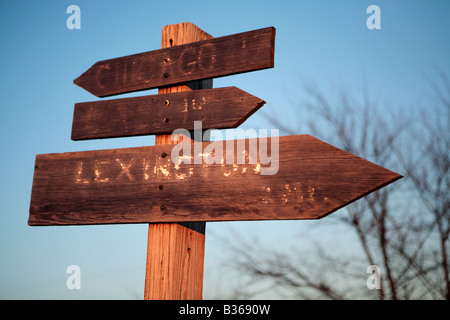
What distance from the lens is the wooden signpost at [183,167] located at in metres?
1.96

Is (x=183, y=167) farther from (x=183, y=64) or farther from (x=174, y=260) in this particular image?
(x=183, y=64)

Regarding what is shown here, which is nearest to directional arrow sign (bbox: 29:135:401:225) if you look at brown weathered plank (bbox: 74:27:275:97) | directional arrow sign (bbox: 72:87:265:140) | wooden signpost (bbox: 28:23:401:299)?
wooden signpost (bbox: 28:23:401:299)

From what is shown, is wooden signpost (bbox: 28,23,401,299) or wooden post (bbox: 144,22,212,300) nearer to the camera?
wooden signpost (bbox: 28,23,401,299)

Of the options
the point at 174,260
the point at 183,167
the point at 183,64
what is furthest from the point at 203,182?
the point at 183,64

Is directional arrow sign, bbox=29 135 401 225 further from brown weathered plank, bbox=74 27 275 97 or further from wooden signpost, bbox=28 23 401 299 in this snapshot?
brown weathered plank, bbox=74 27 275 97

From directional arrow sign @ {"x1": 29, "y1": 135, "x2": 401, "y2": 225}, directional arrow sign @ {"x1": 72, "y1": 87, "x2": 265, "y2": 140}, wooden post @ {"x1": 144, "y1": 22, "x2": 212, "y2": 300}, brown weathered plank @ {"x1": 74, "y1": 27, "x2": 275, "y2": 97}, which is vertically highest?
brown weathered plank @ {"x1": 74, "y1": 27, "x2": 275, "y2": 97}

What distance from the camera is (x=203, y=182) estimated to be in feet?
7.09

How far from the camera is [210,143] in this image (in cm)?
219

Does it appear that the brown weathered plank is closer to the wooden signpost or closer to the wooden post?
the wooden signpost

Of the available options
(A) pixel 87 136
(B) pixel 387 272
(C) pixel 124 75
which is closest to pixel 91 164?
(A) pixel 87 136

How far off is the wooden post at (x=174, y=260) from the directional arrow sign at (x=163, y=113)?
0.11 meters

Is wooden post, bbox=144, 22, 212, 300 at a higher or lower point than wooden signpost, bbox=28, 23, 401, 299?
lower

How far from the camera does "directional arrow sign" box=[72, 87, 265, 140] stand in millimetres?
2205
